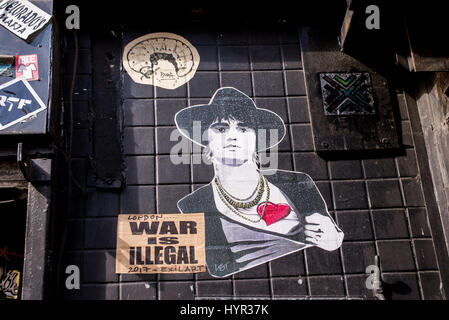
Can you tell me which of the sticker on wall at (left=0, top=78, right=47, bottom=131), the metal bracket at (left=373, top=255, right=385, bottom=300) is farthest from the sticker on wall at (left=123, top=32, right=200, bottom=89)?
the metal bracket at (left=373, top=255, right=385, bottom=300)

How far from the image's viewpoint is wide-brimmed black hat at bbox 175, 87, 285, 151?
5250 millimetres

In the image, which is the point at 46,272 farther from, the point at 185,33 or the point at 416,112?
the point at 416,112

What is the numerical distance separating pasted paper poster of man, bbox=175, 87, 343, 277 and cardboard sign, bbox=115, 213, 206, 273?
0.11 meters

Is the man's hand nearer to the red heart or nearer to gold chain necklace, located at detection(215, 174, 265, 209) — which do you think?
the red heart

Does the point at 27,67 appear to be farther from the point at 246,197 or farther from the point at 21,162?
the point at 246,197

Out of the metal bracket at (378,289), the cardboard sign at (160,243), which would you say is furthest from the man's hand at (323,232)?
the cardboard sign at (160,243)

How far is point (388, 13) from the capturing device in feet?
17.6

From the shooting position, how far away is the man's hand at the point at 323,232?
491 cm

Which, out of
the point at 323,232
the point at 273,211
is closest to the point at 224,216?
the point at 273,211

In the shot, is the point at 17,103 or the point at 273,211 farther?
the point at 273,211

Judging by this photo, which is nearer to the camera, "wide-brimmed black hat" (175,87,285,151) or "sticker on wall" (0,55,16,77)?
"sticker on wall" (0,55,16,77)

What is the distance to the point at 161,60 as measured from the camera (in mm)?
5504

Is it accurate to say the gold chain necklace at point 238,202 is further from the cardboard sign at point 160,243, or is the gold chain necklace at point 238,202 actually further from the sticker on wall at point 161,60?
the sticker on wall at point 161,60

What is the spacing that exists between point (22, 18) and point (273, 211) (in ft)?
11.6
